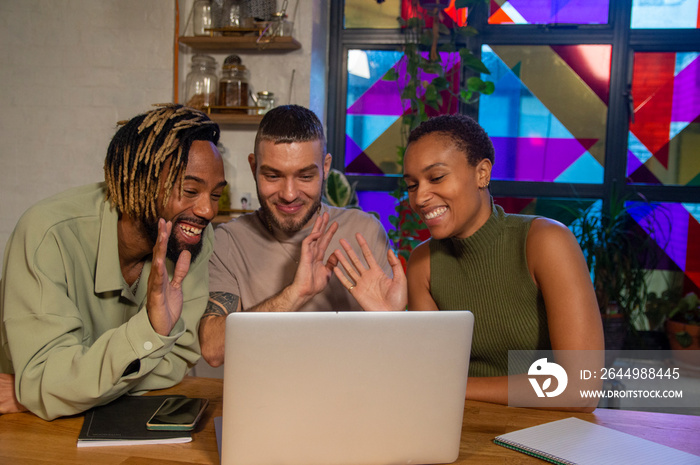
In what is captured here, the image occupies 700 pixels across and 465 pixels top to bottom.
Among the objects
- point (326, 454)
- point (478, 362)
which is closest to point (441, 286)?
point (478, 362)

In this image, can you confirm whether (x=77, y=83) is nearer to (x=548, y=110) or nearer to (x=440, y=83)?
(x=440, y=83)

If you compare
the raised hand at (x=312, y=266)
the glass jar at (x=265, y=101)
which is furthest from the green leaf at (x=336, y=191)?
the raised hand at (x=312, y=266)

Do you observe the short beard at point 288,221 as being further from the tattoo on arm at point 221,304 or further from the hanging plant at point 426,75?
the hanging plant at point 426,75

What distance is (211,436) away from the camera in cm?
117

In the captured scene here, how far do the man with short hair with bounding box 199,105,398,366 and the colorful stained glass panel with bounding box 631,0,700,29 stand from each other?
239 cm

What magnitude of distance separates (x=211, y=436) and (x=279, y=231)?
2.82 ft

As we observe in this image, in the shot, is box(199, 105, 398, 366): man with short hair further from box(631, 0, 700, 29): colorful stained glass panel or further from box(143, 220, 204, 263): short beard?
box(631, 0, 700, 29): colorful stained glass panel

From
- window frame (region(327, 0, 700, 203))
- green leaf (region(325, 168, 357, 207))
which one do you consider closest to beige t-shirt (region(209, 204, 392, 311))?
green leaf (region(325, 168, 357, 207))

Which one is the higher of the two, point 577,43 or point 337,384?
point 577,43

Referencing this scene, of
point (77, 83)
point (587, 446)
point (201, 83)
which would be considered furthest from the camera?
point (77, 83)

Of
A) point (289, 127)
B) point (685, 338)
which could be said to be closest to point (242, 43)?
point (289, 127)

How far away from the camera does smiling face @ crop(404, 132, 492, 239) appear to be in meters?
1.66

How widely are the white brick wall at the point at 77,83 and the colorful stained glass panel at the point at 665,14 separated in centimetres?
179

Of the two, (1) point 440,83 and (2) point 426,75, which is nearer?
(1) point 440,83
